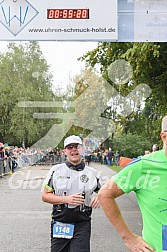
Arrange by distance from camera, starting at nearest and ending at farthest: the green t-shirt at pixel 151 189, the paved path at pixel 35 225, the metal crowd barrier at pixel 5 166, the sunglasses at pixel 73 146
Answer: the green t-shirt at pixel 151 189, the sunglasses at pixel 73 146, the paved path at pixel 35 225, the metal crowd barrier at pixel 5 166

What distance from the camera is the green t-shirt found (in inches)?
107

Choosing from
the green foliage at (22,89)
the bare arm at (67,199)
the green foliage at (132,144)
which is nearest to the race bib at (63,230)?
the bare arm at (67,199)

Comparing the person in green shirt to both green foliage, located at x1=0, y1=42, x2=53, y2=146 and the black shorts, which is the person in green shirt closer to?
the black shorts

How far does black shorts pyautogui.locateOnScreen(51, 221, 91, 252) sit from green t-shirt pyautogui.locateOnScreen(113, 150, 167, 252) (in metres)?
1.93

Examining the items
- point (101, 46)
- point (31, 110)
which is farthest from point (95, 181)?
point (31, 110)

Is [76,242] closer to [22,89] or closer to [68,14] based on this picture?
[68,14]

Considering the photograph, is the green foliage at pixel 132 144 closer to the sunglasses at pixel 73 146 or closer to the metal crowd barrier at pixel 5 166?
the metal crowd barrier at pixel 5 166

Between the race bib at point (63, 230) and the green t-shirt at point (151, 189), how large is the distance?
190 centimetres

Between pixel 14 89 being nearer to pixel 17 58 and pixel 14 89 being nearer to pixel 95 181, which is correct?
pixel 17 58

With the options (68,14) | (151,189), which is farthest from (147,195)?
(68,14)

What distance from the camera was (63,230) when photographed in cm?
464

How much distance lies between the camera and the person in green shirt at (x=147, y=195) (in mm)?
2725

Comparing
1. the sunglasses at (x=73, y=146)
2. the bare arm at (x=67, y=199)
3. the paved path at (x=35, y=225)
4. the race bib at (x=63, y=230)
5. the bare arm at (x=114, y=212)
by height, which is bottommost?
the paved path at (x=35, y=225)
